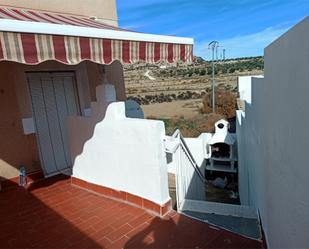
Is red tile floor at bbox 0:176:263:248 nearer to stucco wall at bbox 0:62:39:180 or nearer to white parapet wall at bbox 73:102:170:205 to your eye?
white parapet wall at bbox 73:102:170:205

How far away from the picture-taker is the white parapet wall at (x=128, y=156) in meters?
5.95

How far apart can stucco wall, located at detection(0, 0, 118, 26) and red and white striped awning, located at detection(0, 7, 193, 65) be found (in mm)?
3780

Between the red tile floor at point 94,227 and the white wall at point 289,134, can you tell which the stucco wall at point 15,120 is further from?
the white wall at point 289,134

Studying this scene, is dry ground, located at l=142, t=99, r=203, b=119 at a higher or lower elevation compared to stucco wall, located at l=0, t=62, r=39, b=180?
lower

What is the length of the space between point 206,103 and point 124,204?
29.2 m

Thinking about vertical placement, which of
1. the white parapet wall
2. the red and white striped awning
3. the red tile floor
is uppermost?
the red and white striped awning

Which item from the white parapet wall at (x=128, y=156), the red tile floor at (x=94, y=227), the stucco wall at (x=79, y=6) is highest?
the stucco wall at (x=79, y=6)

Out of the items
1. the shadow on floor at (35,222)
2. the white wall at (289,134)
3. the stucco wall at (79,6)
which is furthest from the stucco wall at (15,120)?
the white wall at (289,134)

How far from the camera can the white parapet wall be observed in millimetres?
5949

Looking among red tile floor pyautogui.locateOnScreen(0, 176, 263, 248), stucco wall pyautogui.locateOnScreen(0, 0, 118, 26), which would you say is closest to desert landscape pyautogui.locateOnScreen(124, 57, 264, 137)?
stucco wall pyautogui.locateOnScreen(0, 0, 118, 26)

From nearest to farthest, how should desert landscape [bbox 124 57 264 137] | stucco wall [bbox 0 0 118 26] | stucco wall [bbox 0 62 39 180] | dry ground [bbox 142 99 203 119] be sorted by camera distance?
stucco wall [bbox 0 62 39 180] → stucco wall [bbox 0 0 118 26] → dry ground [bbox 142 99 203 119] → desert landscape [bbox 124 57 264 137]

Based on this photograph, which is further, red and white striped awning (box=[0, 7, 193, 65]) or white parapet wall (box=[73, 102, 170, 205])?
white parapet wall (box=[73, 102, 170, 205])

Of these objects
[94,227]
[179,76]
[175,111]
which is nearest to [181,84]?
[179,76]

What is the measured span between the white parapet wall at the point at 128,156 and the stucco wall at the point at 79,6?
16.5 ft
